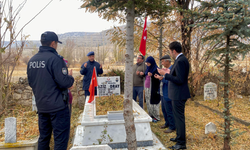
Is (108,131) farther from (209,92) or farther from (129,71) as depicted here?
(209,92)

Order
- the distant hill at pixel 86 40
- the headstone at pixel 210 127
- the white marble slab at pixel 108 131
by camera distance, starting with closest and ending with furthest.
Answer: the white marble slab at pixel 108 131
the headstone at pixel 210 127
the distant hill at pixel 86 40

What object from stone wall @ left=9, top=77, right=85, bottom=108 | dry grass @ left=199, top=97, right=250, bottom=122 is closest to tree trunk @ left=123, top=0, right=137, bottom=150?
dry grass @ left=199, top=97, right=250, bottom=122

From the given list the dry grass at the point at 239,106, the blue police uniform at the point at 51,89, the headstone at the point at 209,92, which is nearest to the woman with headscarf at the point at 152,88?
the dry grass at the point at 239,106

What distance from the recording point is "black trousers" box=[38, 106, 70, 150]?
2.63 meters

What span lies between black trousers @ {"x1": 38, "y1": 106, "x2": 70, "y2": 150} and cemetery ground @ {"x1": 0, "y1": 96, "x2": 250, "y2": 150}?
1138mm

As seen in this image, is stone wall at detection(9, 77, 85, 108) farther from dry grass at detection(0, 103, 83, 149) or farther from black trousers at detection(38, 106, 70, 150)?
black trousers at detection(38, 106, 70, 150)

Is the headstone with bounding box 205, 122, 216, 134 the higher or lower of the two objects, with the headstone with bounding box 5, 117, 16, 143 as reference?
lower

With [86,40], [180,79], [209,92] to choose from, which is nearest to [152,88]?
[180,79]

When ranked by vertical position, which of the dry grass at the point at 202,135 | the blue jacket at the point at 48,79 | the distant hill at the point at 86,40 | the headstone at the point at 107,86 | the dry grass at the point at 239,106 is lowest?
the dry grass at the point at 202,135

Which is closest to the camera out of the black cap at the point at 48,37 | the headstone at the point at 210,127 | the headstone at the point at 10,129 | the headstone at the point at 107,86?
the black cap at the point at 48,37

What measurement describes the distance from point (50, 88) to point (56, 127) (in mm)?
572

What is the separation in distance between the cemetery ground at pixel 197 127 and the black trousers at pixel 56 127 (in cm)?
114

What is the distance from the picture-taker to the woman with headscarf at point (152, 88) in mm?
5203

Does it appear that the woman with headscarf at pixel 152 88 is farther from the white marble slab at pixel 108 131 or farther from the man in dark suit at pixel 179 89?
the man in dark suit at pixel 179 89
